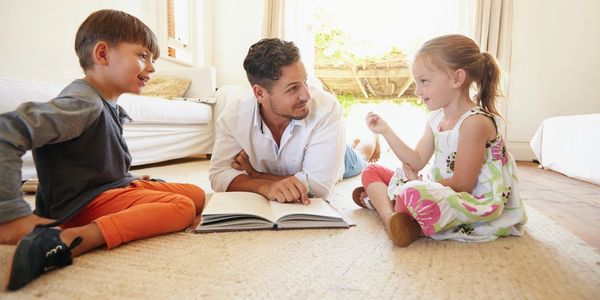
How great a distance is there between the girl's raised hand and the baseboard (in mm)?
2896

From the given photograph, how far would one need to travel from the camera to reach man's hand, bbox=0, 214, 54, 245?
0.63m

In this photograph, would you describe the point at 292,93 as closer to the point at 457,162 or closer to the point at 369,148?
the point at 457,162

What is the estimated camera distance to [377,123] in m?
1.02

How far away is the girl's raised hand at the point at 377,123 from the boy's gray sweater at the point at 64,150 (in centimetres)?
71

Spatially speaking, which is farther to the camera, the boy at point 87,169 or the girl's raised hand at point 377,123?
the girl's raised hand at point 377,123

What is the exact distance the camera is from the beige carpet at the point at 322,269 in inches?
22.8

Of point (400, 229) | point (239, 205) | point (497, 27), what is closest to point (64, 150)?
point (239, 205)

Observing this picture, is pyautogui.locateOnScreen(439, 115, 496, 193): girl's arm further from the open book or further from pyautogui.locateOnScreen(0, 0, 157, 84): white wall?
pyautogui.locateOnScreen(0, 0, 157, 84): white wall

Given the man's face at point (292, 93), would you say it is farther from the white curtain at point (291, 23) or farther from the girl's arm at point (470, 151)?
the white curtain at point (291, 23)

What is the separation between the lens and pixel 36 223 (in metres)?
0.66

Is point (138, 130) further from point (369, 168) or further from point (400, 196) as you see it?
point (400, 196)

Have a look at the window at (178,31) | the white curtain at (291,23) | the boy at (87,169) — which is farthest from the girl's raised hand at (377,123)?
the window at (178,31)

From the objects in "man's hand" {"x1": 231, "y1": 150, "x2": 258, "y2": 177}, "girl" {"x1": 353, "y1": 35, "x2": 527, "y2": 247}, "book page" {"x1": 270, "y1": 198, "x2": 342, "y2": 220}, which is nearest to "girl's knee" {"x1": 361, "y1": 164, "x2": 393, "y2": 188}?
"girl" {"x1": 353, "y1": 35, "x2": 527, "y2": 247}

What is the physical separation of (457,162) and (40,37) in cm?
246
